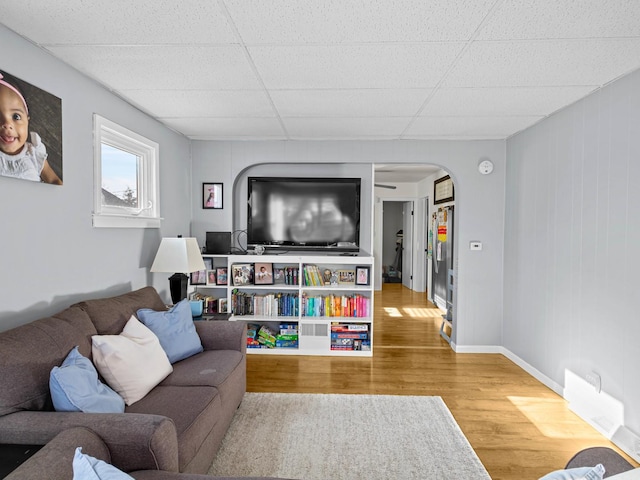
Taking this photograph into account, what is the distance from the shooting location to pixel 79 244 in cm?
247

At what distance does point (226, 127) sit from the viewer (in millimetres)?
3822

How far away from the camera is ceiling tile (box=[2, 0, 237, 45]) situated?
5.64ft

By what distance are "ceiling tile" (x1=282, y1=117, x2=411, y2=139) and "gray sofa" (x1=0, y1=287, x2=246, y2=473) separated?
2.15 m

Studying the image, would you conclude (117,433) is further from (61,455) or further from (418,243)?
(418,243)

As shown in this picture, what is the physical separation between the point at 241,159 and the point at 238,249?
3.49ft

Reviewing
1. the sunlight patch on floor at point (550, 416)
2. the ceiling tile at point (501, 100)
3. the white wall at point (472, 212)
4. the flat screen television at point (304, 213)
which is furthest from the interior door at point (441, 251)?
the sunlight patch on floor at point (550, 416)

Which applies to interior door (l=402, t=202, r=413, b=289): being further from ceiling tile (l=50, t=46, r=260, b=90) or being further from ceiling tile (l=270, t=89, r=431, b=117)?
ceiling tile (l=50, t=46, r=260, b=90)

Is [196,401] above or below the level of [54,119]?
below

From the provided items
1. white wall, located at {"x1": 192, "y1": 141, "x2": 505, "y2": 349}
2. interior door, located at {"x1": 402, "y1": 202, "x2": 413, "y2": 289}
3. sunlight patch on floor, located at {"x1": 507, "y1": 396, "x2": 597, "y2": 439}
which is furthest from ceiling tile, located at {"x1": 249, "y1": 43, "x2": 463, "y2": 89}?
interior door, located at {"x1": 402, "y1": 202, "x2": 413, "y2": 289}

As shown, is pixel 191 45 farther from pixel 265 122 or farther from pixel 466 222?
pixel 466 222

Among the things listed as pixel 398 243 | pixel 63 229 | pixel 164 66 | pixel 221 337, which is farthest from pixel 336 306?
pixel 398 243

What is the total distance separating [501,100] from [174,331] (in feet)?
9.84

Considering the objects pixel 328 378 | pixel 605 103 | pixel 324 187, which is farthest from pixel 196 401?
pixel 605 103

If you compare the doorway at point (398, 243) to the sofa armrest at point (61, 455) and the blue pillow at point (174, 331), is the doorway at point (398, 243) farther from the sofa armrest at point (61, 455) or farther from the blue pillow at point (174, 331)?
the sofa armrest at point (61, 455)
